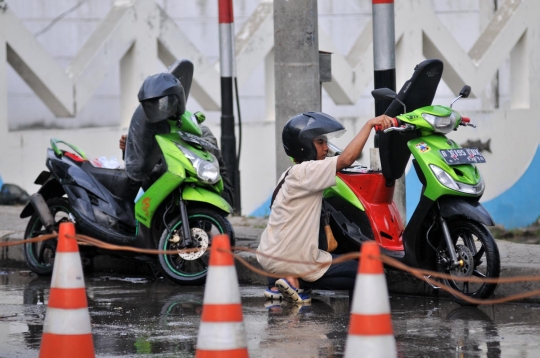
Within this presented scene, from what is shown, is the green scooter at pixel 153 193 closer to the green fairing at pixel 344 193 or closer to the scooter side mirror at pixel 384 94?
the green fairing at pixel 344 193

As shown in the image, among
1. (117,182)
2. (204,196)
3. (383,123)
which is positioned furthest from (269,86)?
(383,123)

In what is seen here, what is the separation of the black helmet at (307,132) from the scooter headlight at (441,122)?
0.57 m

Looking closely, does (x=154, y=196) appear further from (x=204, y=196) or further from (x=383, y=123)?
(x=383, y=123)

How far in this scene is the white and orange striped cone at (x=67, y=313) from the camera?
5301mm

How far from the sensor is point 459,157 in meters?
6.93

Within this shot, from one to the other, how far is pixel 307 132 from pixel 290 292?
108cm

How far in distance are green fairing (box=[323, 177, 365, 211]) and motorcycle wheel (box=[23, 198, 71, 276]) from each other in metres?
2.55

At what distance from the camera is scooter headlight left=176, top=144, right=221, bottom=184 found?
320 inches

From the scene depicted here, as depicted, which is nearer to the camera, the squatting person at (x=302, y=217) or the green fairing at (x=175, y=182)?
the squatting person at (x=302, y=217)

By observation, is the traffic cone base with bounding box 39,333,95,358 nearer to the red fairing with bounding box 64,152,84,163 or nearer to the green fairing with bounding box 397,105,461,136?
the green fairing with bounding box 397,105,461,136

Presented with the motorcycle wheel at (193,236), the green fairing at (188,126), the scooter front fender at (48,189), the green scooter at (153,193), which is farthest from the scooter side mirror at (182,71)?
the scooter front fender at (48,189)

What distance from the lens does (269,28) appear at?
1324cm

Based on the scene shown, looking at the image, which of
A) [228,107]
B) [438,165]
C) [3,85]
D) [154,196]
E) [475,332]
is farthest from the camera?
[3,85]

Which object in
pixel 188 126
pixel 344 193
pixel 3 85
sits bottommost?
pixel 344 193
